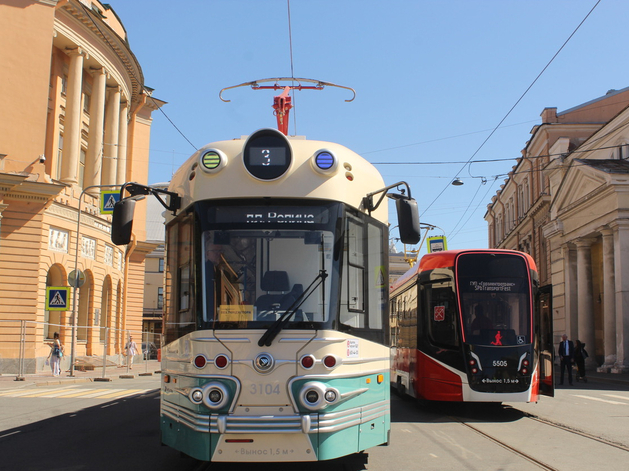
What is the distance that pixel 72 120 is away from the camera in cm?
3425

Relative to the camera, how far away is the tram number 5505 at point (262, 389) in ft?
20.5

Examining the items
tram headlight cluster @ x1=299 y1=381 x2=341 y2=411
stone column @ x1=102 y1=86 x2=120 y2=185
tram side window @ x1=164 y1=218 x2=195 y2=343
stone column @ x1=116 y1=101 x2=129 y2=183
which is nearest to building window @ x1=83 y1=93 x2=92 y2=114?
stone column @ x1=102 y1=86 x2=120 y2=185

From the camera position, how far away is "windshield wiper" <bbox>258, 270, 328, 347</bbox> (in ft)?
20.6

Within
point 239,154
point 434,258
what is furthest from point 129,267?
point 239,154

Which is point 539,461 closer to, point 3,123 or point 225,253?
point 225,253

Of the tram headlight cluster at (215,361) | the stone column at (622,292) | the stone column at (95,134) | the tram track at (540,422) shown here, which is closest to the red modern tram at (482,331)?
the tram track at (540,422)

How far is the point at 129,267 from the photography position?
143 feet

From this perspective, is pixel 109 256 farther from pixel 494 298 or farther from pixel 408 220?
pixel 408 220

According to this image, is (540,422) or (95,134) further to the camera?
(95,134)

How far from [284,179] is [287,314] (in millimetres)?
1348

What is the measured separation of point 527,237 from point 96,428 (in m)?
44.5

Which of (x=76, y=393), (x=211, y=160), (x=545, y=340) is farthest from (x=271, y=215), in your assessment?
(x=76, y=393)

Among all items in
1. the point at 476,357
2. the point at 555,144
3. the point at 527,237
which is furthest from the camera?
the point at 527,237

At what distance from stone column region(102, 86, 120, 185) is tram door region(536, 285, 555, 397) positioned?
1185 inches
